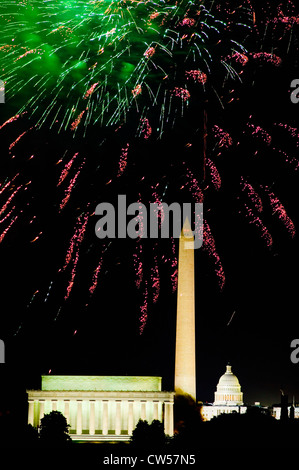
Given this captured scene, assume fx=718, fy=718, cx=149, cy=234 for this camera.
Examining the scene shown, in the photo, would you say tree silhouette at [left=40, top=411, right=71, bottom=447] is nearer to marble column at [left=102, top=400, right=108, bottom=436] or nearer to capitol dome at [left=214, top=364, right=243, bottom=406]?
marble column at [left=102, top=400, right=108, bottom=436]

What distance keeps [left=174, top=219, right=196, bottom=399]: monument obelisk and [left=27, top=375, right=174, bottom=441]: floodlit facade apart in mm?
7531

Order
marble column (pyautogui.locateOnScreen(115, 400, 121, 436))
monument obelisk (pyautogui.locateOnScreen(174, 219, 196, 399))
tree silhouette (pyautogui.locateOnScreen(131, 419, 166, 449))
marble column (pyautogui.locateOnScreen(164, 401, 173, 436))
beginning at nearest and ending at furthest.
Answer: tree silhouette (pyautogui.locateOnScreen(131, 419, 166, 449)), monument obelisk (pyautogui.locateOnScreen(174, 219, 196, 399)), marble column (pyautogui.locateOnScreen(164, 401, 173, 436)), marble column (pyautogui.locateOnScreen(115, 400, 121, 436))

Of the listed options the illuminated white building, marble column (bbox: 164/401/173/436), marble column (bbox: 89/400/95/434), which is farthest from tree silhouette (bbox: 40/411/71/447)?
the illuminated white building

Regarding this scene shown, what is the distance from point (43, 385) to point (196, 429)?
40238 mm

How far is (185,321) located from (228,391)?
104128mm

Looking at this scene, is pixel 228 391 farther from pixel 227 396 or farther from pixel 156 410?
pixel 156 410

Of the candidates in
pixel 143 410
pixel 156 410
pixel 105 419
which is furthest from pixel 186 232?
pixel 105 419

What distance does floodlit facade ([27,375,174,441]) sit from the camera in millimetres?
77062

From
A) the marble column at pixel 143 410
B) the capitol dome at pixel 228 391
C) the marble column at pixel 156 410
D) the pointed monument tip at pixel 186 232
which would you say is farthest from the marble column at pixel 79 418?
the capitol dome at pixel 228 391

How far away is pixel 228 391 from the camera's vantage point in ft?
552

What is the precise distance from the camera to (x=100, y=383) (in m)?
79.9

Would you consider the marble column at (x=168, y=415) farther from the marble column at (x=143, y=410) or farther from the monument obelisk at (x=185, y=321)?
the monument obelisk at (x=185, y=321)
